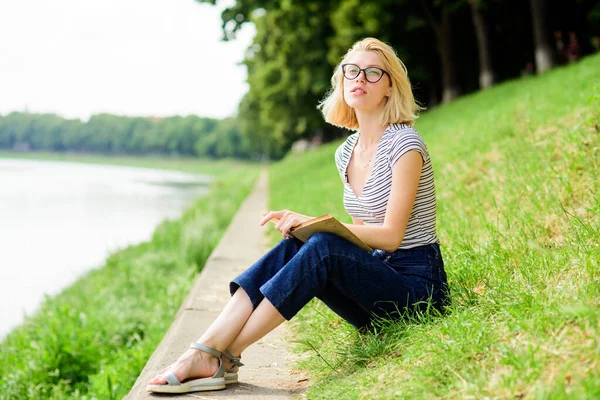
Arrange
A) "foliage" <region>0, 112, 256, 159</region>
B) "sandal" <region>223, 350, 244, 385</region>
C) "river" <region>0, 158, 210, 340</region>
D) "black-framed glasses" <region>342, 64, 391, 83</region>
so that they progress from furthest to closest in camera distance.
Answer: "foliage" <region>0, 112, 256, 159</region>
"river" <region>0, 158, 210, 340</region>
"black-framed glasses" <region>342, 64, 391, 83</region>
"sandal" <region>223, 350, 244, 385</region>

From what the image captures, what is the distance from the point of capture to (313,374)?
323cm

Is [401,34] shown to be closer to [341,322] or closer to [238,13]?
[238,13]

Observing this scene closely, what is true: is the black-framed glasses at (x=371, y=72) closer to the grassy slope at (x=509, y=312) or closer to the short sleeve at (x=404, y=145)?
the short sleeve at (x=404, y=145)

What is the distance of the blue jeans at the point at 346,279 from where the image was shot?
2.91 metres

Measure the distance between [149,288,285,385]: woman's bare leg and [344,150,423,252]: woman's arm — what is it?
55cm

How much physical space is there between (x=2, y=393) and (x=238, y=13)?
1060 cm

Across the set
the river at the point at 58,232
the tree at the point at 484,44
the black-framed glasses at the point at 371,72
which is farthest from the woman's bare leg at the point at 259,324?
the tree at the point at 484,44

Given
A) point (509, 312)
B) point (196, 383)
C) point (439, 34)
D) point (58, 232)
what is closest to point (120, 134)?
point (439, 34)

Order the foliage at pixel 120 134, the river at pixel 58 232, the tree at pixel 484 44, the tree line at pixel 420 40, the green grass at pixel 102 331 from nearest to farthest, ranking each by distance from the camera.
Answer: the green grass at pixel 102 331 → the river at pixel 58 232 → the tree line at pixel 420 40 → the tree at pixel 484 44 → the foliage at pixel 120 134

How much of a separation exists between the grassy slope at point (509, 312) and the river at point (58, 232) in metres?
4.97

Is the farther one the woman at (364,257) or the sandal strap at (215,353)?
the sandal strap at (215,353)

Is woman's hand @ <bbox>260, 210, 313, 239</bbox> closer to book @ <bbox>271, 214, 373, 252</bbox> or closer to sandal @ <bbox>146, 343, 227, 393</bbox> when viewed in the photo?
book @ <bbox>271, 214, 373, 252</bbox>

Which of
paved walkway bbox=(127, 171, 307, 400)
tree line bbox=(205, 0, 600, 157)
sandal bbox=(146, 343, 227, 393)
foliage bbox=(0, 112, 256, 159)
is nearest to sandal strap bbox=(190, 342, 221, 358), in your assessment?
sandal bbox=(146, 343, 227, 393)

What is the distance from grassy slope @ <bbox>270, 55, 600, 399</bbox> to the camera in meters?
2.18
